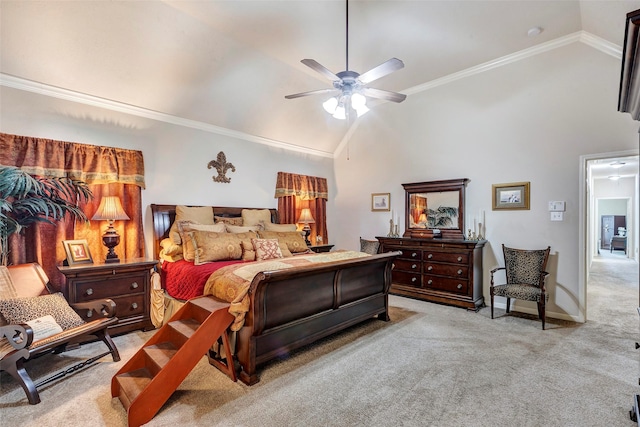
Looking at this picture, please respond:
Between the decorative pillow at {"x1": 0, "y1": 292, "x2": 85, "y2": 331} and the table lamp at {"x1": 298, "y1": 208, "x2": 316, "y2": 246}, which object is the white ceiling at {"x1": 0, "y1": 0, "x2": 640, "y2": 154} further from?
the decorative pillow at {"x1": 0, "y1": 292, "x2": 85, "y2": 331}

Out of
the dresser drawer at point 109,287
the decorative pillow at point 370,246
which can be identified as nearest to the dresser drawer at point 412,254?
the decorative pillow at point 370,246

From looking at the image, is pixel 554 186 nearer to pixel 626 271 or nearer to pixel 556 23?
pixel 556 23

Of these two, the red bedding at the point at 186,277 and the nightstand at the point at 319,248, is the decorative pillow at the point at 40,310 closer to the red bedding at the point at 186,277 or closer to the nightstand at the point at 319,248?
the red bedding at the point at 186,277

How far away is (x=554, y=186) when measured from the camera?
161 inches

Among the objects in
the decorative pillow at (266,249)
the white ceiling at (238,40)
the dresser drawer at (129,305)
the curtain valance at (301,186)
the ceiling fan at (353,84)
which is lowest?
the dresser drawer at (129,305)

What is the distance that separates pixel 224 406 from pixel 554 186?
181 inches

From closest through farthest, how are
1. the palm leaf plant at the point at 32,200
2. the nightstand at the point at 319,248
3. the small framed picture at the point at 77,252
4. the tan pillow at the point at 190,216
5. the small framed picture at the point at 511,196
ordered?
the palm leaf plant at the point at 32,200 → the small framed picture at the point at 77,252 → the tan pillow at the point at 190,216 → the small framed picture at the point at 511,196 → the nightstand at the point at 319,248

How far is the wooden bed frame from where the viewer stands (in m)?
2.46

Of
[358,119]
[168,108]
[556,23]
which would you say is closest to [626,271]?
[556,23]

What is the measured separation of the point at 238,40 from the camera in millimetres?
3795

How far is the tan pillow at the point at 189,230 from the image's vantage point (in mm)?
3697

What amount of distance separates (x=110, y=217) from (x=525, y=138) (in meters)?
5.45

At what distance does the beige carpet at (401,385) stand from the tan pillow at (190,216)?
1234mm

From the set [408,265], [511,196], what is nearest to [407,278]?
[408,265]
